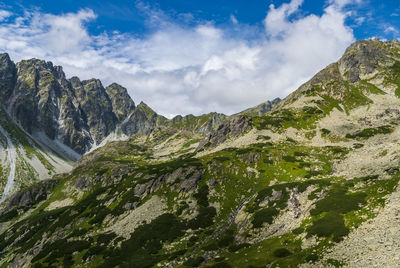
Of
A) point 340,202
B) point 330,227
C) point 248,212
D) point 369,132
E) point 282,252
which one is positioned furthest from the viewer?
point 369,132

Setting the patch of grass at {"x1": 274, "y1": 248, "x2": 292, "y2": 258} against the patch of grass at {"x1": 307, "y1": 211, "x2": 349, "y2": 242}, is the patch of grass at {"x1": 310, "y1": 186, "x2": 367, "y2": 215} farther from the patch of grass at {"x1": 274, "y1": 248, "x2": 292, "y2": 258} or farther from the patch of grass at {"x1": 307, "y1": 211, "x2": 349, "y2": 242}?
the patch of grass at {"x1": 274, "y1": 248, "x2": 292, "y2": 258}

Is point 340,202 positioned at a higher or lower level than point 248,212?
higher

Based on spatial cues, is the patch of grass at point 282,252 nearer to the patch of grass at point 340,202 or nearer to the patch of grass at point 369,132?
the patch of grass at point 340,202

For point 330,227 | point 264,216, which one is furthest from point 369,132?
point 330,227

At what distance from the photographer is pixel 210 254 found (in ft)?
146

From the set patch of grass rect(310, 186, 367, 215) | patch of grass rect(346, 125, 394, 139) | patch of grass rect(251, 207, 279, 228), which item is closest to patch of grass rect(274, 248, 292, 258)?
patch of grass rect(310, 186, 367, 215)

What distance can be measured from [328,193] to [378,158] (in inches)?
993

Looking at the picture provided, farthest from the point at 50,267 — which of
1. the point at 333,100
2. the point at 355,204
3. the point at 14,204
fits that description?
the point at 333,100

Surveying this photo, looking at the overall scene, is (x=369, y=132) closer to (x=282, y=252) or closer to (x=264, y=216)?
(x=264, y=216)

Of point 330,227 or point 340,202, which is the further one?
point 340,202

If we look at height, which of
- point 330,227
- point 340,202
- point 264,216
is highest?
point 340,202

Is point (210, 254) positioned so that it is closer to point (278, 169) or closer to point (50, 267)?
point (50, 267)

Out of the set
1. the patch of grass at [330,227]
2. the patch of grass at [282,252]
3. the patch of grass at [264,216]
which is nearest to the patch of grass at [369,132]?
the patch of grass at [264,216]

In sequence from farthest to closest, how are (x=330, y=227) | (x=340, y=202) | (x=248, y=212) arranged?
(x=248, y=212) → (x=340, y=202) → (x=330, y=227)
